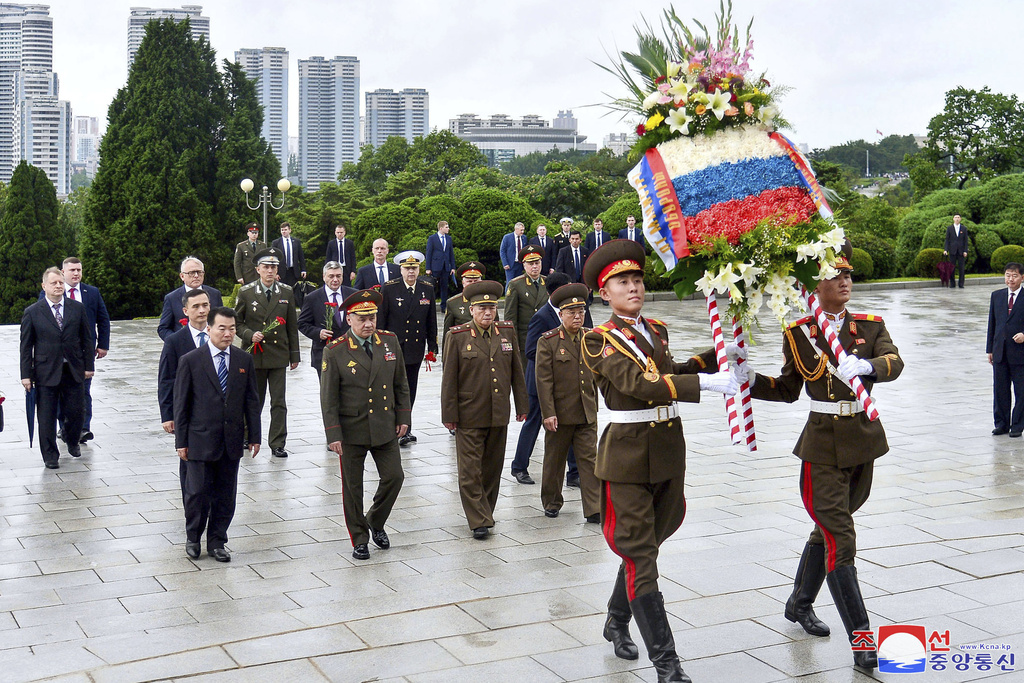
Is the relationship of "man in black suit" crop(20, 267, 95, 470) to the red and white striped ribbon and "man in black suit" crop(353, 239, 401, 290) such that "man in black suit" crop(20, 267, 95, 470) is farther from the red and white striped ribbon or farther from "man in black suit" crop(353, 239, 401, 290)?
the red and white striped ribbon

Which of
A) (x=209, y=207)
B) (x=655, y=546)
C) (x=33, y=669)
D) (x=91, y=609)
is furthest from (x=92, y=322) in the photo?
(x=209, y=207)

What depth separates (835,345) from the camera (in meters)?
4.85

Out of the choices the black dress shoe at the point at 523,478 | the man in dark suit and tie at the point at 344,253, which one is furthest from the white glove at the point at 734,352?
the man in dark suit and tie at the point at 344,253

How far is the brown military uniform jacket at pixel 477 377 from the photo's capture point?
7480 mm

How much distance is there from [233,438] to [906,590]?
4153 millimetres

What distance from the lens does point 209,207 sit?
32.9 meters

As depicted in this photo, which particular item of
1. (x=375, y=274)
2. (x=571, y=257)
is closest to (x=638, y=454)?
(x=375, y=274)

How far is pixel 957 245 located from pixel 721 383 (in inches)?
1041

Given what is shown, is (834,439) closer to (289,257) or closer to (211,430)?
(211,430)

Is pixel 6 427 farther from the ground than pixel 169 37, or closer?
closer

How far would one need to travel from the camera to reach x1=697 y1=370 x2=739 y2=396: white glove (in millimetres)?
4566

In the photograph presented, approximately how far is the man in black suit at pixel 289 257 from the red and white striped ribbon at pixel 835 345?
15.7m

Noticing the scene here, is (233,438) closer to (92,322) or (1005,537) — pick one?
(92,322)


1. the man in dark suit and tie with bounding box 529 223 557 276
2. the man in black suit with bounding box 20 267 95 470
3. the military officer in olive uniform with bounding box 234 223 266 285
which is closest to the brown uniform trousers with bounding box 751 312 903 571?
the man in black suit with bounding box 20 267 95 470
